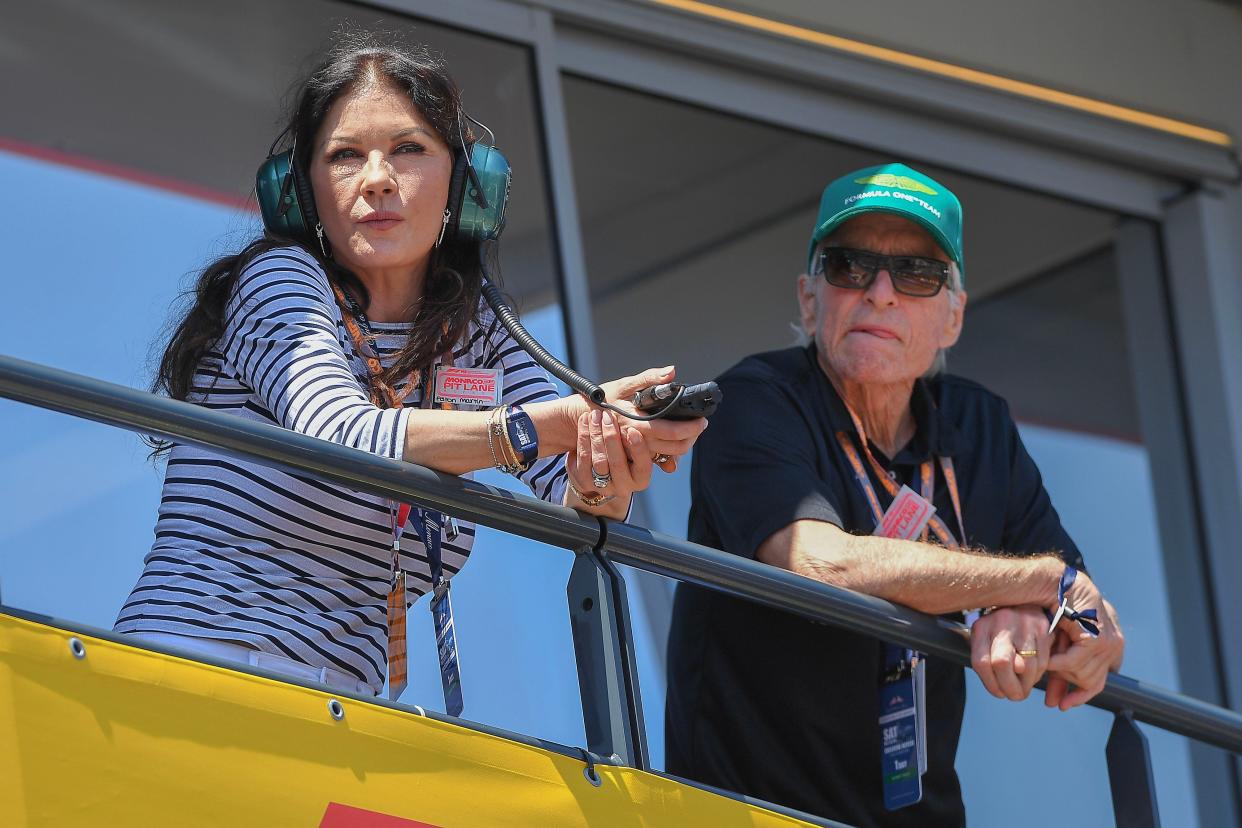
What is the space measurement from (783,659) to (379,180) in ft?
3.33

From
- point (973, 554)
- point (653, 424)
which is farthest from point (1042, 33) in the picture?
point (653, 424)

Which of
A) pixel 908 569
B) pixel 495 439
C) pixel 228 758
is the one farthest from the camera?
pixel 908 569

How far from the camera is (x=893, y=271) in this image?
340 cm

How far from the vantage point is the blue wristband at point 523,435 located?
7.82 ft

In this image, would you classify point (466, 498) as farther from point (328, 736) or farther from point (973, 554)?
point (973, 554)

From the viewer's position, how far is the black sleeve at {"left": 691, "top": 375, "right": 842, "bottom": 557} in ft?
9.84

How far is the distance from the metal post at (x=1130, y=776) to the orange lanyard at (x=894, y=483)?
41 cm

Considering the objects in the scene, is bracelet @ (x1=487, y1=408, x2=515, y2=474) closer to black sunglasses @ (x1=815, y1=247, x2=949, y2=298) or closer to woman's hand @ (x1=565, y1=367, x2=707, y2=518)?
woman's hand @ (x1=565, y1=367, x2=707, y2=518)

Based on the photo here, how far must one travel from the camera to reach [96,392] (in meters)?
Answer: 2.18

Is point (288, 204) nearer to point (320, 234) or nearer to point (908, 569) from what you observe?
point (320, 234)

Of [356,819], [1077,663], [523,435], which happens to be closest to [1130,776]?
[1077,663]

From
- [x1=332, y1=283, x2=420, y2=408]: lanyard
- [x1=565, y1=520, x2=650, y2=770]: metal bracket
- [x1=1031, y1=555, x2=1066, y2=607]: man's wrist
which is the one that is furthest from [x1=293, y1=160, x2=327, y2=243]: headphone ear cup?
[x1=1031, y1=555, x2=1066, y2=607]: man's wrist

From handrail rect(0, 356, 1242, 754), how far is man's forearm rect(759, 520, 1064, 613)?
1.9 inches

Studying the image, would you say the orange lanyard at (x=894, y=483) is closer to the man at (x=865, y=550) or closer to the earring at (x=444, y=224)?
the man at (x=865, y=550)
